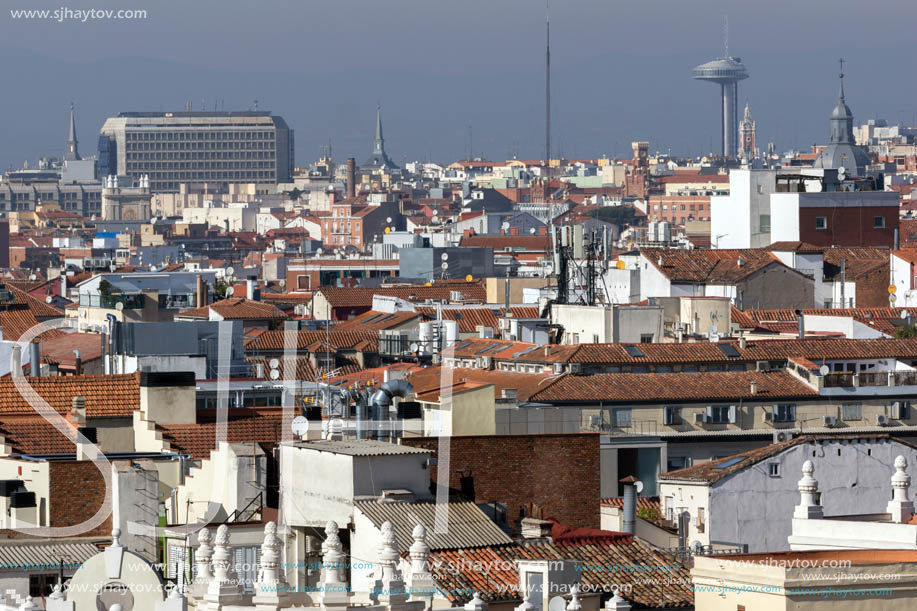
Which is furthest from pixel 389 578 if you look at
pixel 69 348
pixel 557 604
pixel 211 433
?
pixel 69 348

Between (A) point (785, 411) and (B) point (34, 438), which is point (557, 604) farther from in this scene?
(A) point (785, 411)

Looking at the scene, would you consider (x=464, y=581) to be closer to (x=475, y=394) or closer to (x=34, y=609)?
(x=34, y=609)

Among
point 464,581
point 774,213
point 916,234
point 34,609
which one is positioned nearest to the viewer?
point 34,609

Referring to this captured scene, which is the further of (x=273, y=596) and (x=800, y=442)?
(x=800, y=442)

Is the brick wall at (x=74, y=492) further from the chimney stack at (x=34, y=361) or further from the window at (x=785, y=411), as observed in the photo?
the window at (x=785, y=411)

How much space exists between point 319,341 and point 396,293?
19.7 metres

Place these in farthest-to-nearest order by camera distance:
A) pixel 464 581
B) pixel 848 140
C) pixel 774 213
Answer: pixel 848 140, pixel 774 213, pixel 464 581

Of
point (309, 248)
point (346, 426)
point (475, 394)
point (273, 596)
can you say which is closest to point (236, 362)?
point (475, 394)

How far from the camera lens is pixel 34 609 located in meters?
15.7

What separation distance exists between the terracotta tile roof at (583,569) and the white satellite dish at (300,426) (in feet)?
16.2

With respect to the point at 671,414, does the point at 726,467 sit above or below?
above

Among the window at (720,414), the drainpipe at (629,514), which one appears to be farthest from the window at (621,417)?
the drainpipe at (629,514)

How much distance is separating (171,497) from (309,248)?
131468 millimetres

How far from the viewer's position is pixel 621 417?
3619 cm
